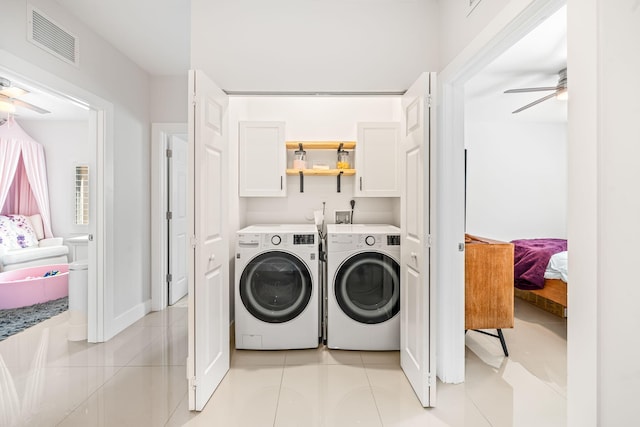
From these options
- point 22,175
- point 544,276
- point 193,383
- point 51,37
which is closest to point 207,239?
point 193,383

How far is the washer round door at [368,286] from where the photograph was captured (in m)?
2.55

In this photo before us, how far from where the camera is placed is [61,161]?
5.11 m

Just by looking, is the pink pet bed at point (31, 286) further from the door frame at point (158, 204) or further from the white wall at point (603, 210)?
the white wall at point (603, 210)

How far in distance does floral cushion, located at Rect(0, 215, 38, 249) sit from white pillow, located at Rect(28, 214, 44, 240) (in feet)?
0.23

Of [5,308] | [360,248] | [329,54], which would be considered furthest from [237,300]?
[5,308]

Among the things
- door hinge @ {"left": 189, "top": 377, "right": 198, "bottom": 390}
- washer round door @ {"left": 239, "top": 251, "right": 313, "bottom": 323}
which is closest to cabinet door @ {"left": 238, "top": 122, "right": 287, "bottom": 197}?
washer round door @ {"left": 239, "top": 251, "right": 313, "bottom": 323}

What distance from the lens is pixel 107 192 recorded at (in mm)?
2889

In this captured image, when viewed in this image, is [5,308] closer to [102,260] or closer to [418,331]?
[102,260]

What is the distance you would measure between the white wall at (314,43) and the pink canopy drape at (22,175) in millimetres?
4327

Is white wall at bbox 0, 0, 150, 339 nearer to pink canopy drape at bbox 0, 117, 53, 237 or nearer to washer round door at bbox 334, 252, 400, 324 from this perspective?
washer round door at bbox 334, 252, 400, 324

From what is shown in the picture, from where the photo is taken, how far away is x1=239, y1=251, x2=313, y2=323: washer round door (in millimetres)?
2572

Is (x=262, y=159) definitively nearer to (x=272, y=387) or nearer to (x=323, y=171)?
(x=323, y=171)

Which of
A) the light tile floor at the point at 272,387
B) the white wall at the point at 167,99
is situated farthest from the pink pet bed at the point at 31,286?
the white wall at the point at 167,99

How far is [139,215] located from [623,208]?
372cm
